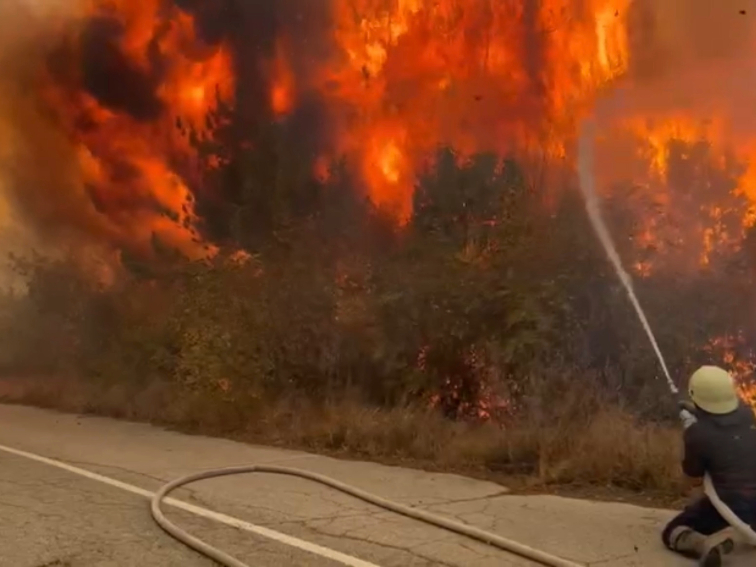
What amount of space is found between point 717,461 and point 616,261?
5952mm

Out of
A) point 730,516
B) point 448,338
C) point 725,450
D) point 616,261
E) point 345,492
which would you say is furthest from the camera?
point 448,338

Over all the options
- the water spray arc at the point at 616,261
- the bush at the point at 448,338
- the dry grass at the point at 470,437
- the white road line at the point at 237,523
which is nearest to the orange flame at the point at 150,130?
the bush at the point at 448,338

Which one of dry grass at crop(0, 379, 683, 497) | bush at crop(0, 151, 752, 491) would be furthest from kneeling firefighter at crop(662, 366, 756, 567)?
bush at crop(0, 151, 752, 491)

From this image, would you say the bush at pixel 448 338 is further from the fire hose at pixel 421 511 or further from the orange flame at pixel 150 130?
the orange flame at pixel 150 130

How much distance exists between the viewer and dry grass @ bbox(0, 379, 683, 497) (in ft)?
24.8

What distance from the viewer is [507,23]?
16.7m

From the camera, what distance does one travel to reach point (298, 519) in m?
6.46

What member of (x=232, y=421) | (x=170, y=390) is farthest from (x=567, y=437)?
(x=170, y=390)

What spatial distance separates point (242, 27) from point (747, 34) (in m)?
12.0

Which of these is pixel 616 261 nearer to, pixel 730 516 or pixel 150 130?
pixel 730 516

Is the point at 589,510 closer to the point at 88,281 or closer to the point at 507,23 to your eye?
the point at 507,23

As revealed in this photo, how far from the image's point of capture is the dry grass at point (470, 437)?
7.56m

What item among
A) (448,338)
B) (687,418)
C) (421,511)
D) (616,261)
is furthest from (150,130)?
(687,418)

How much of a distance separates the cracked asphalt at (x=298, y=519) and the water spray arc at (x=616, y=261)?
38cm
